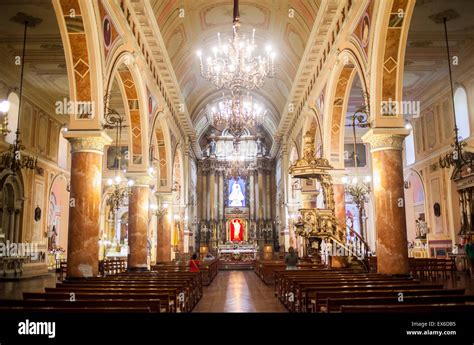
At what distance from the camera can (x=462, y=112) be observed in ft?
52.0

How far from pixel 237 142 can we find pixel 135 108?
5140 millimetres

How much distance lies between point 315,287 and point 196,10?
1231 cm

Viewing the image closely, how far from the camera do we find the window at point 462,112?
1552 cm

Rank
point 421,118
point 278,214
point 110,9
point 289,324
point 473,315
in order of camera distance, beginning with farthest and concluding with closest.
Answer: point 278,214 → point 421,118 → point 110,9 → point 473,315 → point 289,324

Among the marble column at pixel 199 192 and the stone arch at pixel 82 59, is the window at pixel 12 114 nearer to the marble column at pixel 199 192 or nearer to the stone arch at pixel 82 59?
the stone arch at pixel 82 59

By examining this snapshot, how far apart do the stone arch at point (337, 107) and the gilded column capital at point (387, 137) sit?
333 centimetres

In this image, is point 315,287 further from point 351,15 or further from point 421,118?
point 421,118

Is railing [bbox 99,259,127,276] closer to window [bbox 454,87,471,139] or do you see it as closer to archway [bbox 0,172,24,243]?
archway [bbox 0,172,24,243]

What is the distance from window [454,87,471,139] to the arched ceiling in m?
5.95

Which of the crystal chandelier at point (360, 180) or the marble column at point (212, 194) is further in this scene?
the marble column at point (212, 194)

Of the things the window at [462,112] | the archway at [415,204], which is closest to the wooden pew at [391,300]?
the window at [462,112]

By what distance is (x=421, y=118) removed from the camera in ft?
63.3

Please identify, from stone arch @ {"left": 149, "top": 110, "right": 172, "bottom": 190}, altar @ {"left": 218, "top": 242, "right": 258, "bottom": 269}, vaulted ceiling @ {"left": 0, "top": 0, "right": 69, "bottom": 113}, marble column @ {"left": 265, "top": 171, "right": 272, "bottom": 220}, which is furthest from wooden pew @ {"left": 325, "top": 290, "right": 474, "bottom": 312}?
marble column @ {"left": 265, "top": 171, "right": 272, "bottom": 220}

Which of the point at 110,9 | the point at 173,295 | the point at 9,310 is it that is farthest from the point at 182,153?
the point at 9,310
